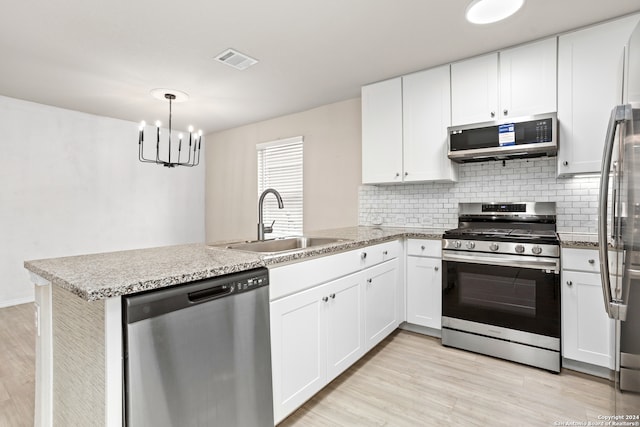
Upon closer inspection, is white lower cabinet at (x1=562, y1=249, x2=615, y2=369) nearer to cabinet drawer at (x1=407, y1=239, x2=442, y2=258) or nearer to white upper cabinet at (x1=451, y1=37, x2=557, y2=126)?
cabinet drawer at (x1=407, y1=239, x2=442, y2=258)

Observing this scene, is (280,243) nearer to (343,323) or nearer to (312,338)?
(343,323)

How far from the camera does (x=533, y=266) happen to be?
2.24 m

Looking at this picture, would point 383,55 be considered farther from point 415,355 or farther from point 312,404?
point 312,404

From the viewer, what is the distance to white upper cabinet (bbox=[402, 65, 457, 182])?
2.90 meters

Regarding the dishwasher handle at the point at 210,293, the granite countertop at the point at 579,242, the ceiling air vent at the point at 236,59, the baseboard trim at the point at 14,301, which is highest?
the ceiling air vent at the point at 236,59

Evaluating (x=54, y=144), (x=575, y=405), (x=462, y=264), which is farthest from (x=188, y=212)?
(x=575, y=405)

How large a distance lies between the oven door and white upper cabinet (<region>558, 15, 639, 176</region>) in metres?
0.79

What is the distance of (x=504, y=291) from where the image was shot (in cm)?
235

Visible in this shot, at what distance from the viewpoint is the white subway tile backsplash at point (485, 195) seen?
257cm

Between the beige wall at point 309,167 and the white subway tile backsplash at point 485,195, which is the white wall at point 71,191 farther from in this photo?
the white subway tile backsplash at point 485,195

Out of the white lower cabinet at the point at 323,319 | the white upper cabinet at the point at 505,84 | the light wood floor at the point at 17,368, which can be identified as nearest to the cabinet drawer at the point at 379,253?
the white lower cabinet at the point at 323,319

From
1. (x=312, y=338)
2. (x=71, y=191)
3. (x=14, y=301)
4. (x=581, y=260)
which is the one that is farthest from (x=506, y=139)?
(x=14, y=301)

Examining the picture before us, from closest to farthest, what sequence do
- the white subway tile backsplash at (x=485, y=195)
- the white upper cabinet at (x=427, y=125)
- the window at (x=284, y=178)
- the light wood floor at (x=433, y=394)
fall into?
the light wood floor at (x=433, y=394) → the white subway tile backsplash at (x=485, y=195) → the white upper cabinet at (x=427, y=125) → the window at (x=284, y=178)

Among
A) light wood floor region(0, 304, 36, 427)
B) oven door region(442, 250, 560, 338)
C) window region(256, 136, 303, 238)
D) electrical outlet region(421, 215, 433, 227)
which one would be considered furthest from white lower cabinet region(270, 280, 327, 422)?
window region(256, 136, 303, 238)
